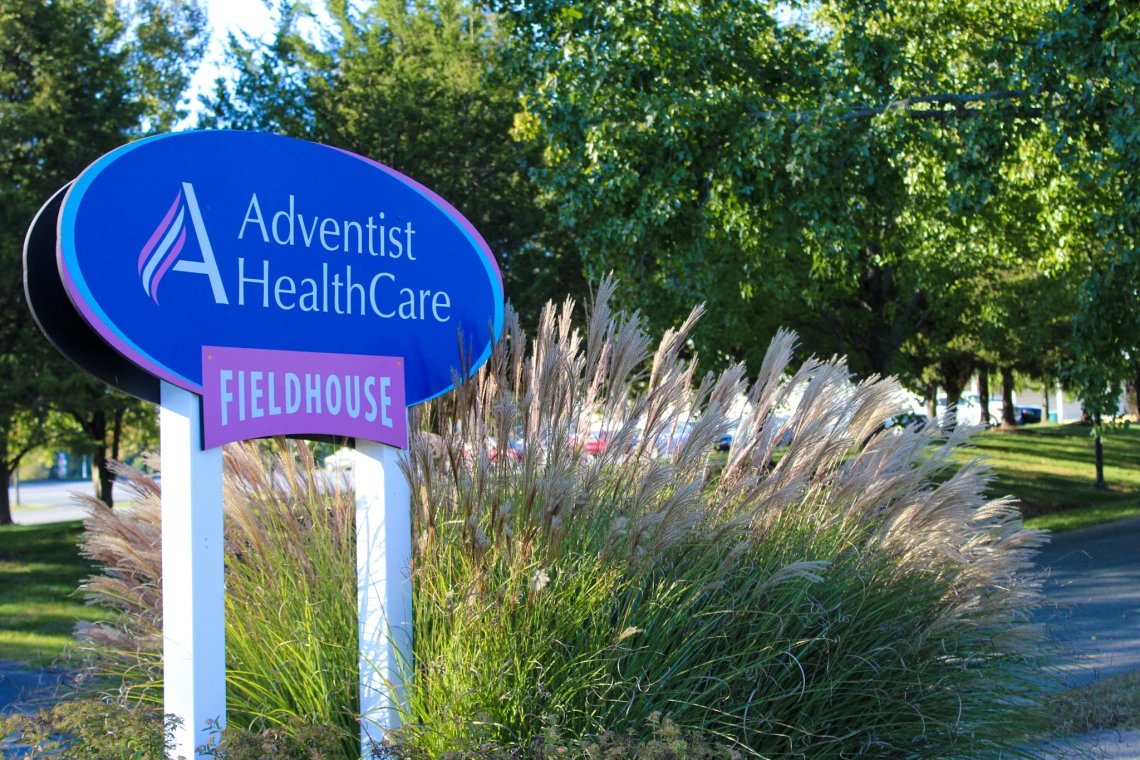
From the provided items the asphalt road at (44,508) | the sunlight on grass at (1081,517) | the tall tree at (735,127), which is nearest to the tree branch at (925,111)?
the tall tree at (735,127)

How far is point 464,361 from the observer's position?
13.1ft

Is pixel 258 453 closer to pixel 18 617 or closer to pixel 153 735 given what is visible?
pixel 153 735

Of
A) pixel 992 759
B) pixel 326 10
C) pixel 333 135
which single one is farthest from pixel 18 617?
pixel 326 10

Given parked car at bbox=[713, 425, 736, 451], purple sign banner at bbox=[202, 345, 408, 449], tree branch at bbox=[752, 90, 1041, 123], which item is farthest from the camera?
tree branch at bbox=[752, 90, 1041, 123]

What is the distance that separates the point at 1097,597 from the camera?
32.4 feet

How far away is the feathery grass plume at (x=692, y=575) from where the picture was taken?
320 cm

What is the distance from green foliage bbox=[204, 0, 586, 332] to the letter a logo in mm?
10347

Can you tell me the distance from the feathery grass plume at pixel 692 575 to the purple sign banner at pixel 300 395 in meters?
0.24

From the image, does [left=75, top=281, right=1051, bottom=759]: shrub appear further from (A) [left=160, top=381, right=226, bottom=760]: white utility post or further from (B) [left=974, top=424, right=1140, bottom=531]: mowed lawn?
(B) [left=974, top=424, right=1140, bottom=531]: mowed lawn

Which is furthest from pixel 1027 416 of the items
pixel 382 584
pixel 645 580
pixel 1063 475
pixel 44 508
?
pixel 382 584

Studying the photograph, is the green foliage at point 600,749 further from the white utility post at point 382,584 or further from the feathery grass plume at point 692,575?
the white utility post at point 382,584

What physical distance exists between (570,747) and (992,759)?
1629 millimetres

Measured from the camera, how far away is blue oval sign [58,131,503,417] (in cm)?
323

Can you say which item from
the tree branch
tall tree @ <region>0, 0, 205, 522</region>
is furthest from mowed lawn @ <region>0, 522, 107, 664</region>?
the tree branch
